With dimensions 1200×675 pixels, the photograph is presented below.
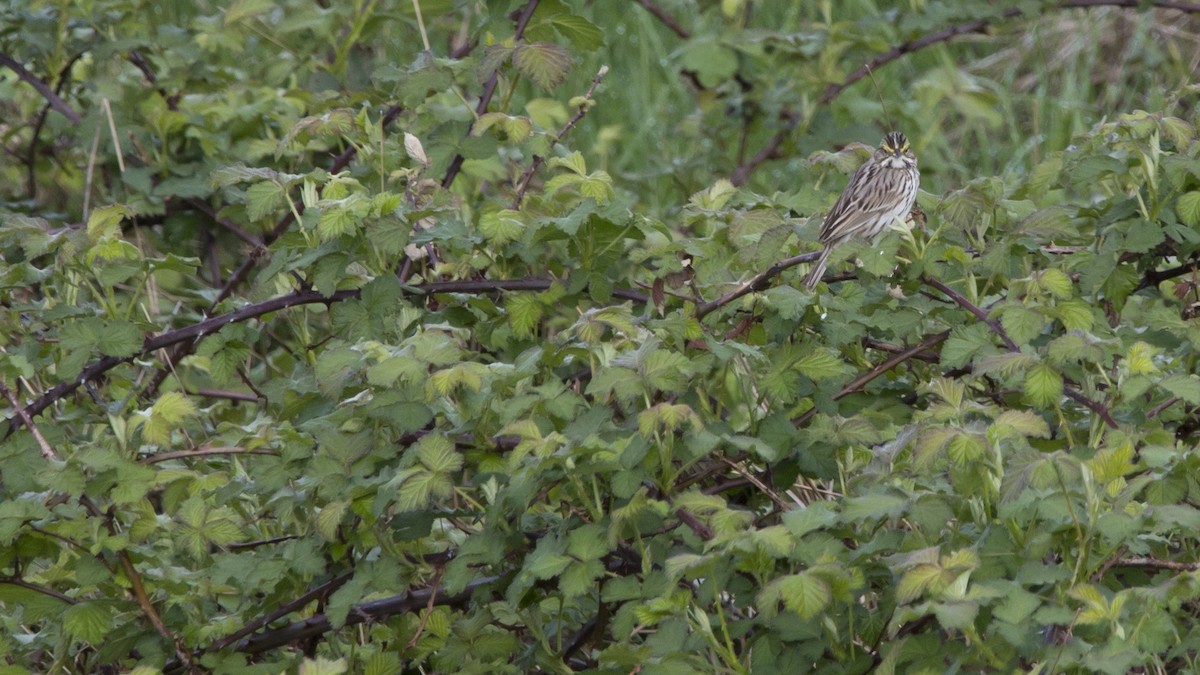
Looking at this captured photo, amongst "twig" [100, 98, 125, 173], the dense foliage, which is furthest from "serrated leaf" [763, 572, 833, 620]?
"twig" [100, 98, 125, 173]

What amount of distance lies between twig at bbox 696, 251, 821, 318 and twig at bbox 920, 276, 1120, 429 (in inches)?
9.4

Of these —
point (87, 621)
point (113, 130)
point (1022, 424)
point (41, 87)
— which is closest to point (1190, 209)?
point (1022, 424)

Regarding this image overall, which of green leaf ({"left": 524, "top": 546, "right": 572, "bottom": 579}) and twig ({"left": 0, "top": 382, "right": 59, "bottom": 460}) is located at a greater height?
green leaf ({"left": 524, "top": 546, "right": 572, "bottom": 579})

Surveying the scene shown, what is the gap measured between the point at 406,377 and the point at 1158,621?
1.21 meters

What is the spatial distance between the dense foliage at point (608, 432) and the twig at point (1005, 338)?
0.01m

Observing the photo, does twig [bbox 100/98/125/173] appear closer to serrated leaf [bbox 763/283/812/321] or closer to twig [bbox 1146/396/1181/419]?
serrated leaf [bbox 763/283/812/321]

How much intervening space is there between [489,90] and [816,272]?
95 centimetres

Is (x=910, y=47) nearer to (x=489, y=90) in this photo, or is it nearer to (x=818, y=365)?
(x=489, y=90)

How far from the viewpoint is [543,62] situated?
10.6 ft

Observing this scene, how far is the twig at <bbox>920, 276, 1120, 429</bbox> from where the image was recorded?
2.63 m

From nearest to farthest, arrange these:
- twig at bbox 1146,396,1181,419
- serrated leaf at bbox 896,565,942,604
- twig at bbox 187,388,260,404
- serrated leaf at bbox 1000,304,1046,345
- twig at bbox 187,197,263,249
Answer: serrated leaf at bbox 896,565,942,604
serrated leaf at bbox 1000,304,1046,345
twig at bbox 1146,396,1181,419
twig at bbox 187,388,260,404
twig at bbox 187,197,263,249

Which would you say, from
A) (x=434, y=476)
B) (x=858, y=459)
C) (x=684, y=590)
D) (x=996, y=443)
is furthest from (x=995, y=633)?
(x=434, y=476)

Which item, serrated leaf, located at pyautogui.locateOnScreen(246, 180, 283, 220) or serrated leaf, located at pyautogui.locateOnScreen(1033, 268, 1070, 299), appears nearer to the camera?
serrated leaf, located at pyautogui.locateOnScreen(1033, 268, 1070, 299)

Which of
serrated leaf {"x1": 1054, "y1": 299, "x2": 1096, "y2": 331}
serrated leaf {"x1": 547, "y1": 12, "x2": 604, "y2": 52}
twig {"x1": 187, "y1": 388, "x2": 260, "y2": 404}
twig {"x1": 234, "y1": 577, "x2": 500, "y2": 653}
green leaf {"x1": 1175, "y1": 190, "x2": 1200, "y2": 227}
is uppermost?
serrated leaf {"x1": 547, "y1": 12, "x2": 604, "y2": 52}
